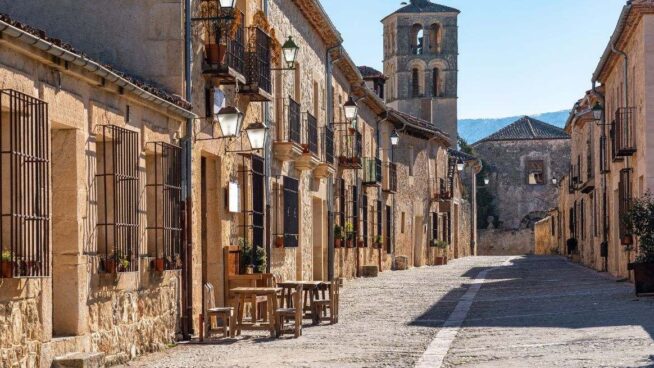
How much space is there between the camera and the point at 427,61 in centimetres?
7181

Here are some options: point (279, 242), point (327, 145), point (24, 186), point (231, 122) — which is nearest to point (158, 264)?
point (231, 122)

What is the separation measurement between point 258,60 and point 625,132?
11107mm

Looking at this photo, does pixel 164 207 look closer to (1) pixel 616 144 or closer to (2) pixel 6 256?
(2) pixel 6 256

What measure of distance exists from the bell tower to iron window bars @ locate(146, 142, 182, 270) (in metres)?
58.0

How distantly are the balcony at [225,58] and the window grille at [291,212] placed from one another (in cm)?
464

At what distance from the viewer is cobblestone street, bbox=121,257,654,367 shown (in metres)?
11.2

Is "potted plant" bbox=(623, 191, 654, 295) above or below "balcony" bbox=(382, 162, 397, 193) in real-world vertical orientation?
below

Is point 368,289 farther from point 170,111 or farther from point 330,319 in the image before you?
point 170,111

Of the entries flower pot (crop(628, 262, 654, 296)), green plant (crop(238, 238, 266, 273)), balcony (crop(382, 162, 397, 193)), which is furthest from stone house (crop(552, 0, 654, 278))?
green plant (crop(238, 238, 266, 273))

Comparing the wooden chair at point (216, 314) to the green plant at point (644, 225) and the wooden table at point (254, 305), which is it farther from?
the green plant at point (644, 225)

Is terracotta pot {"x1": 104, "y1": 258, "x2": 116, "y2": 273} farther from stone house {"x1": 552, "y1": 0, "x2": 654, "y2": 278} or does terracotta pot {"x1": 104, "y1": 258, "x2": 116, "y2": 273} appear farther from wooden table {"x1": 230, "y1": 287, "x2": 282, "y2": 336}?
stone house {"x1": 552, "y1": 0, "x2": 654, "y2": 278}

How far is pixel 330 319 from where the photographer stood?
16.4 metres

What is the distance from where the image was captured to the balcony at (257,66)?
1694 cm

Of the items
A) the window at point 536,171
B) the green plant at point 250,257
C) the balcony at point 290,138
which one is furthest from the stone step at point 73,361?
the window at point 536,171
